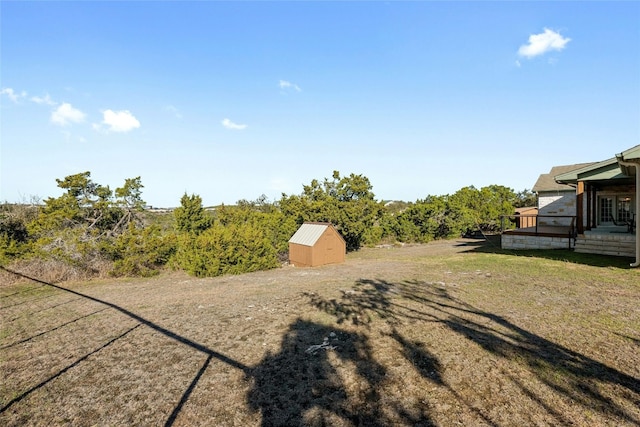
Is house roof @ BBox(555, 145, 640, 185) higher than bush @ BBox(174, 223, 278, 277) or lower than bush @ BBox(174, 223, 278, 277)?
higher

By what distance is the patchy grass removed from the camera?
361cm

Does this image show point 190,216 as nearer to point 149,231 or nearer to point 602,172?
point 149,231

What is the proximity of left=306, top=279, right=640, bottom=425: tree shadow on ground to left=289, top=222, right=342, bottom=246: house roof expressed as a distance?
7.70 m

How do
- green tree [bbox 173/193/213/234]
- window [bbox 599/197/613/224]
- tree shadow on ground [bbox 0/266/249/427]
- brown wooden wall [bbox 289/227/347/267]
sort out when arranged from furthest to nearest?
green tree [bbox 173/193/213/234] → window [bbox 599/197/613/224] → brown wooden wall [bbox 289/227/347/267] → tree shadow on ground [bbox 0/266/249/427]

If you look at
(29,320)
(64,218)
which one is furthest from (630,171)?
(64,218)

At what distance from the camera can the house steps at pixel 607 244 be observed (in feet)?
40.5

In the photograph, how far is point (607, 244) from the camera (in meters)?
13.0

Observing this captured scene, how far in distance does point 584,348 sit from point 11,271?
19799mm

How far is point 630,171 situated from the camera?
476 inches

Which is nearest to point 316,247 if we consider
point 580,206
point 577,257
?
point 577,257

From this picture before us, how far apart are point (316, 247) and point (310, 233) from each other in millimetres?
1313

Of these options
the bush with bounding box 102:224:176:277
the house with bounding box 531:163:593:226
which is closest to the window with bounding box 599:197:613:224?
the house with bounding box 531:163:593:226

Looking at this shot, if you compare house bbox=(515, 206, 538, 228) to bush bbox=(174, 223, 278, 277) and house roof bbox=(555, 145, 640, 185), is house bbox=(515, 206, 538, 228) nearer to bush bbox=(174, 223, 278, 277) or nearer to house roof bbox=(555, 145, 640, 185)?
house roof bbox=(555, 145, 640, 185)

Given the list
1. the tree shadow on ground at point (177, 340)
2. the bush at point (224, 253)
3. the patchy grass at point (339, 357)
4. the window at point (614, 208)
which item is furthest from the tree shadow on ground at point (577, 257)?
the tree shadow on ground at point (177, 340)
